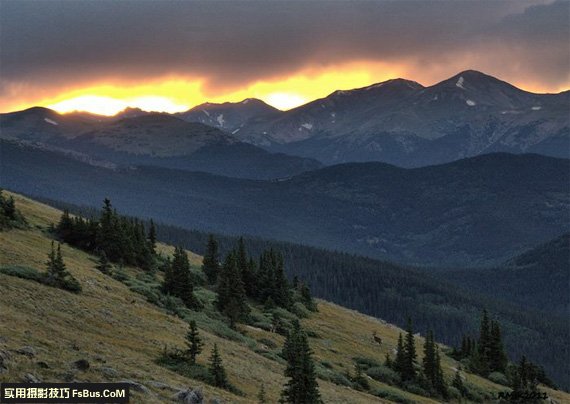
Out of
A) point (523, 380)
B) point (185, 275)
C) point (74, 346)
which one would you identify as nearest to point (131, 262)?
point (185, 275)

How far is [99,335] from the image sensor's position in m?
44.9

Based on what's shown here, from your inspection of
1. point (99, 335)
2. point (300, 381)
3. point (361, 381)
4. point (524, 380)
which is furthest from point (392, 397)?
point (524, 380)

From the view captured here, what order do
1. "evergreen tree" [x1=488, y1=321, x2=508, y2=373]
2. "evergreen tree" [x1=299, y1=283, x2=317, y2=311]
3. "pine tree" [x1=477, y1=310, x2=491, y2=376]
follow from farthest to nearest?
"evergreen tree" [x1=299, y1=283, x2=317, y2=311]
"evergreen tree" [x1=488, y1=321, x2=508, y2=373]
"pine tree" [x1=477, y1=310, x2=491, y2=376]

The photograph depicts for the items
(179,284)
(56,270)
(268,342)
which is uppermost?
(56,270)

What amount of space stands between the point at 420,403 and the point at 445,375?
20032 millimetres

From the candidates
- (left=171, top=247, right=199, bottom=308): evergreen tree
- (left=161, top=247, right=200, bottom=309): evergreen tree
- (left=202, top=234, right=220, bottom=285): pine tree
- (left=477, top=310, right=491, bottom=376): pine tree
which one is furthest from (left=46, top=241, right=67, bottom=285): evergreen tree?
(left=477, top=310, right=491, bottom=376): pine tree

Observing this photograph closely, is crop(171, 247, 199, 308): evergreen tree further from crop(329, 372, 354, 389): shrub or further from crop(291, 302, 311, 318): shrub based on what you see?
crop(291, 302, 311, 318): shrub

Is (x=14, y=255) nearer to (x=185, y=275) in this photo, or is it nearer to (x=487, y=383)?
(x=185, y=275)

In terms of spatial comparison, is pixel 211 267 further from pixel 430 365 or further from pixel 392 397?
pixel 392 397

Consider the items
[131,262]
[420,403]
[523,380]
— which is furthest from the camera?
[523,380]

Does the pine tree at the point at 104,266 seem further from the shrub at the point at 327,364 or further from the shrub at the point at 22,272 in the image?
the shrub at the point at 327,364

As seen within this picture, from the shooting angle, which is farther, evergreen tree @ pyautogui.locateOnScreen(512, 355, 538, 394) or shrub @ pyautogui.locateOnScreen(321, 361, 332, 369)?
evergreen tree @ pyautogui.locateOnScreen(512, 355, 538, 394)

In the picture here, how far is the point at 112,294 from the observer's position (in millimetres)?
58719

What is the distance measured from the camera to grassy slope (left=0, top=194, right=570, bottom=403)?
36.2m
